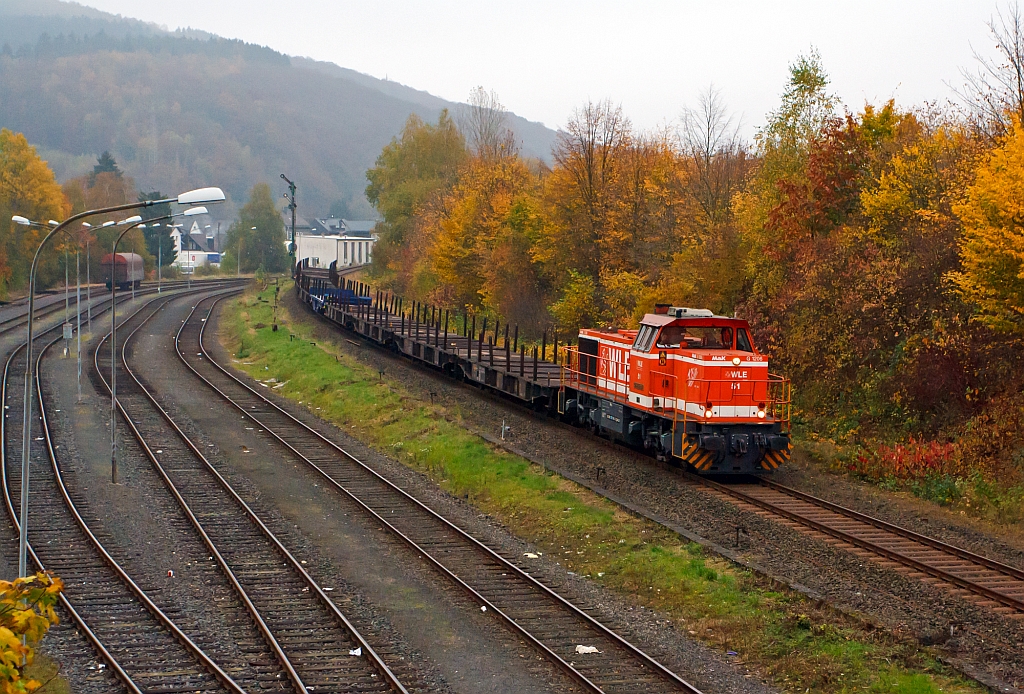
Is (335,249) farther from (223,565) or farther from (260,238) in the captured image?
(223,565)

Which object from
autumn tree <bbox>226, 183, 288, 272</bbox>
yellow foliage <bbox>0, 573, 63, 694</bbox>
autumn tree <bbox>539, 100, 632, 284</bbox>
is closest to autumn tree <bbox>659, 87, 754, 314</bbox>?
Result: autumn tree <bbox>539, 100, 632, 284</bbox>

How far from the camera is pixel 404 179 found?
8300 cm

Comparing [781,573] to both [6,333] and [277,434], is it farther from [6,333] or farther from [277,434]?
[6,333]

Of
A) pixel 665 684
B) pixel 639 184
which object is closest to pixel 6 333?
pixel 639 184

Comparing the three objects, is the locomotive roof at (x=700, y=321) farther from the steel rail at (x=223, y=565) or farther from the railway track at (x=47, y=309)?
the railway track at (x=47, y=309)

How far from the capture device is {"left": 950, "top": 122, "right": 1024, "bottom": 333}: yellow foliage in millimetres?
18781

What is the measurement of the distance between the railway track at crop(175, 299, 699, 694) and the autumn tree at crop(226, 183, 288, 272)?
96.6 metres

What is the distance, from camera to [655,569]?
48.5 feet

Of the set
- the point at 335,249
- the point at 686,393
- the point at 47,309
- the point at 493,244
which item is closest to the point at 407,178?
the point at 47,309

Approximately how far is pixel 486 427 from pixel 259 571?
12055 millimetres

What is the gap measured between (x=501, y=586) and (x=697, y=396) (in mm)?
7028

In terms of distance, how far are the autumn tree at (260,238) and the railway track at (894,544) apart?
106401 mm

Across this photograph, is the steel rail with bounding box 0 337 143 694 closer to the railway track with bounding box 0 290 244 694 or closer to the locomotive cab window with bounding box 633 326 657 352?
the railway track with bounding box 0 290 244 694

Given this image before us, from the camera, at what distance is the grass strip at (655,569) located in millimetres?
10977
